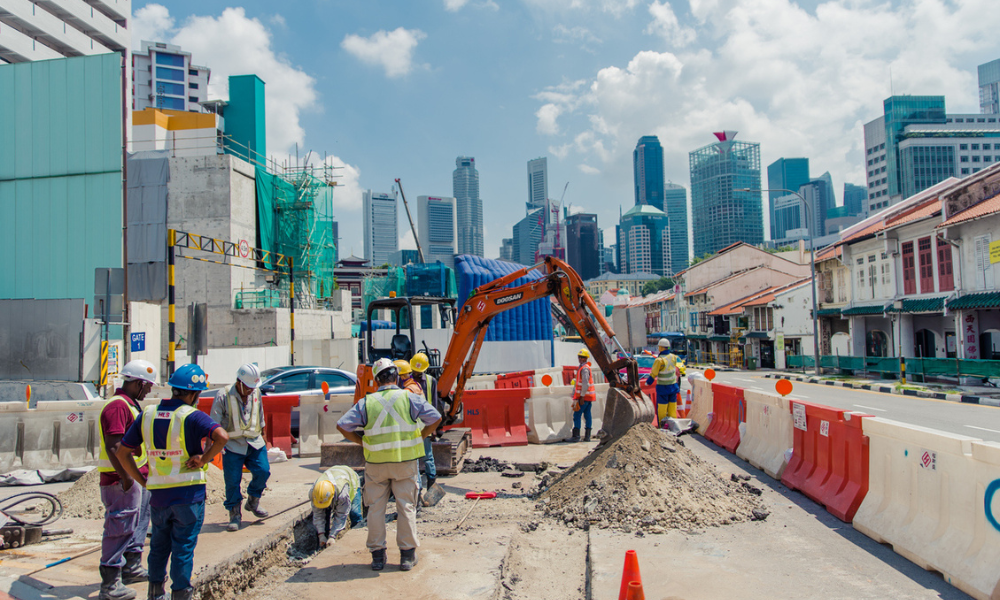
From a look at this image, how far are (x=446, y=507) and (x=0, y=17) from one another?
2222 inches

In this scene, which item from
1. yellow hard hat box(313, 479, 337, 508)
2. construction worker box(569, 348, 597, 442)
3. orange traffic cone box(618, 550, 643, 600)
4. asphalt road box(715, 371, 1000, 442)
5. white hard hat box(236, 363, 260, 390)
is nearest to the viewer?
orange traffic cone box(618, 550, 643, 600)

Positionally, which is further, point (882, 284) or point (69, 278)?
point (882, 284)

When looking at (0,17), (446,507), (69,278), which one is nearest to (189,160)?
(69,278)

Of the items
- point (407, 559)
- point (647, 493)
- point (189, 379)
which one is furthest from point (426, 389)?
point (189, 379)

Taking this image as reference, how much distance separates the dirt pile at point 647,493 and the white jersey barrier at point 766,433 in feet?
3.98

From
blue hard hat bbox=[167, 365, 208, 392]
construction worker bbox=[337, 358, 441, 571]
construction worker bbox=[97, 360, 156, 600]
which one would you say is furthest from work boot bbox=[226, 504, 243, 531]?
blue hard hat bbox=[167, 365, 208, 392]

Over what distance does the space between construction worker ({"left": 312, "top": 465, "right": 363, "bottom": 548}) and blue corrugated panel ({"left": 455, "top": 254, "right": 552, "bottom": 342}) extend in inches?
→ 778

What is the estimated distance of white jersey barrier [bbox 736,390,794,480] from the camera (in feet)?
28.6

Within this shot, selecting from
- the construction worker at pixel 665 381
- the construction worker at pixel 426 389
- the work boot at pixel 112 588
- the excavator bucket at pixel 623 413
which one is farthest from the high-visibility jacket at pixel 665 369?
the work boot at pixel 112 588

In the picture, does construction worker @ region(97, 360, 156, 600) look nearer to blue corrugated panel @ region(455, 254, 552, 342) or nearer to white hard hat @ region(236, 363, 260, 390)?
white hard hat @ region(236, 363, 260, 390)

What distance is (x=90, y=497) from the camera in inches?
291

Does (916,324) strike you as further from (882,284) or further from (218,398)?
(218,398)

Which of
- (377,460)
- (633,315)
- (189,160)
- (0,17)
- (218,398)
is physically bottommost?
(377,460)

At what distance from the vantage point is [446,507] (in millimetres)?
7664
